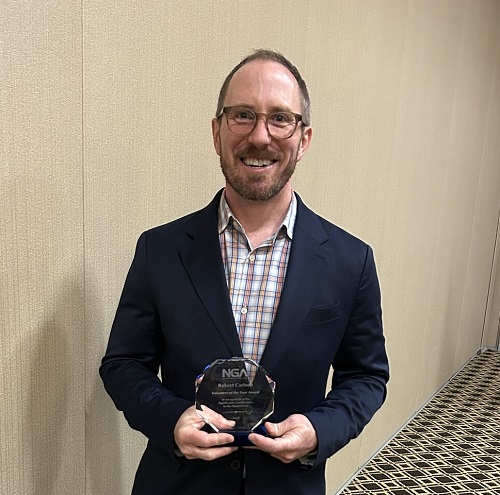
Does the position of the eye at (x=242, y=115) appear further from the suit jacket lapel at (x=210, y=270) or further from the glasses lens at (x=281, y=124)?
the suit jacket lapel at (x=210, y=270)

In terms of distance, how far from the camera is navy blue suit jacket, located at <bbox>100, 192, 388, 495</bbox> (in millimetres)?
1562

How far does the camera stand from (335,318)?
5.39 ft

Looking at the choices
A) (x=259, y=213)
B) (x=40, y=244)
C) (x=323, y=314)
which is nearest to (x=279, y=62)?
(x=259, y=213)

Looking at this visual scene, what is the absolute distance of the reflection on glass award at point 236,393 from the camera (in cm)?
141

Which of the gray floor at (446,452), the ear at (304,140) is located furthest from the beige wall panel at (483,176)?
the ear at (304,140)

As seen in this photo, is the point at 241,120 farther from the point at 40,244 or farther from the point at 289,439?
the point at 289,439

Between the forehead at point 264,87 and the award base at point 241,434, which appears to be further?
the forehead at point 264,87

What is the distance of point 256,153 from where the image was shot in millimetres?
1552

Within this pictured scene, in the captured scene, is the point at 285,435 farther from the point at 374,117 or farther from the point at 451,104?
the point at 451,104

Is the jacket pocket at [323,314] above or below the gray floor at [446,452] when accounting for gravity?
above

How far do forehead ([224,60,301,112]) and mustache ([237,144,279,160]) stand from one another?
0.09 m

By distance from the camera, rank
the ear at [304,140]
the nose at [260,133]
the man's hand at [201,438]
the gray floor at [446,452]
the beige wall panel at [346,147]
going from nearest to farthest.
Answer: the man's hand at [201,438] → the nose at [260,133] → the ear at [304,140] → the beige wall panel at [346,147] → the gray floor at [446,452]

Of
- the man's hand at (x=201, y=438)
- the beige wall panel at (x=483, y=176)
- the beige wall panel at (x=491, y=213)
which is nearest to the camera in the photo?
the man's hand at (x=201, y=438)

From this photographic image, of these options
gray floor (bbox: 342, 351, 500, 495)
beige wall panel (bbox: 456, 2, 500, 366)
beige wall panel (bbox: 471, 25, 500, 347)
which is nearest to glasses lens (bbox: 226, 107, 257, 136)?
gray floor (bbox: 342, 351, 500, 495)
